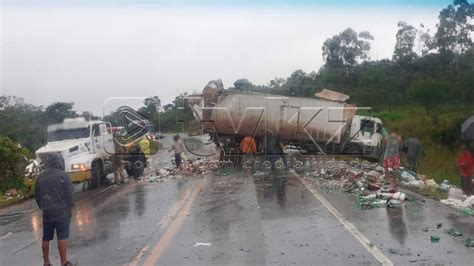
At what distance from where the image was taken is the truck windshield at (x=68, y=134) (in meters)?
17.8

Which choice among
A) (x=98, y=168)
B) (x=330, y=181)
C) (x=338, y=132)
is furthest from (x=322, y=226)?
(x=338, y=132)

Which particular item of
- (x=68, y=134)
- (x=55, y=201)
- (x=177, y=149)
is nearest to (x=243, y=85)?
(x=177, y=149)

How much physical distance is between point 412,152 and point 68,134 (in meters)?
11.0

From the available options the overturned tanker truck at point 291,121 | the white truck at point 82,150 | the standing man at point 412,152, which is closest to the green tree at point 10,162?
the white truck at point 82,150

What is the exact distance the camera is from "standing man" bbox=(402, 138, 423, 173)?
1977 cm

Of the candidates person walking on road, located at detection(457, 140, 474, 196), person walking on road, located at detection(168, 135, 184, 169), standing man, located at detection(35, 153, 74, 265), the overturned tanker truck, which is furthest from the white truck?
person walking on road, located at detection(457, 140, 474, 196)

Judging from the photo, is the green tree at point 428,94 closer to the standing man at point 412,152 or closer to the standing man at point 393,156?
the standing man at point 412,152

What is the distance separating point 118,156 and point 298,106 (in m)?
7.68

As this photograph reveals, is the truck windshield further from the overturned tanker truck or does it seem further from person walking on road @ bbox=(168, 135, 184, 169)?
the overturned tanker truck

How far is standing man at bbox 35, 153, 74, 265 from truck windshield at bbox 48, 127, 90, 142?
886 cm

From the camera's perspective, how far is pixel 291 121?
2577cm

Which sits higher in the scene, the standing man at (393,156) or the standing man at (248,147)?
the standing man at (393,156)

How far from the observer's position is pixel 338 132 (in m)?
25.4

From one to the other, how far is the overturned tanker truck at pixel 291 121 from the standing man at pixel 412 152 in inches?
164
